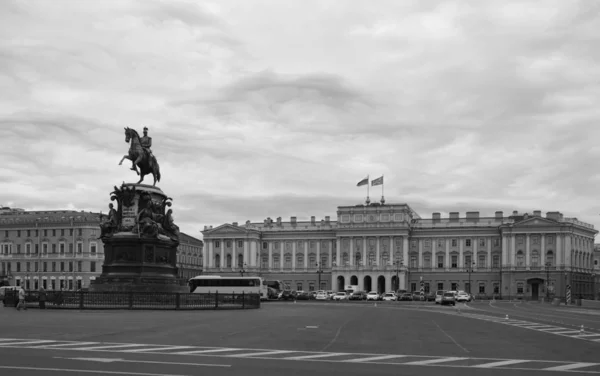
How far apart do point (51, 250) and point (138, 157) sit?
10529 centimetres

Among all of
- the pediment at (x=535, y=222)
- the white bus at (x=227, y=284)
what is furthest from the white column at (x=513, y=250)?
the white bus at (x=227, y=284)

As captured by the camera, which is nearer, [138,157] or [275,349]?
[275,349]

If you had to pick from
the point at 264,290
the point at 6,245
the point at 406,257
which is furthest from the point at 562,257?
the point at 6,245

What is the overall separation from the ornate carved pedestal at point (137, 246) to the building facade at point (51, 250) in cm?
9870

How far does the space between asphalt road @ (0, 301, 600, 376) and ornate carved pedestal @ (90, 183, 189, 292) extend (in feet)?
45.8

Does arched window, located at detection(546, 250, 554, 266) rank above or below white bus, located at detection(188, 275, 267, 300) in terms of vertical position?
above

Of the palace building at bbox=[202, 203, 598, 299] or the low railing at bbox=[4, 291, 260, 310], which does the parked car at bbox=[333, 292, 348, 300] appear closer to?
the palace building at bbox=[202, 203, 598, 299]

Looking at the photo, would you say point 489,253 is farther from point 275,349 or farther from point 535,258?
point 275,349

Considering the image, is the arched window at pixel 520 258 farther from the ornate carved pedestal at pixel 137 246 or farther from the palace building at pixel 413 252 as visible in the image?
the ornate carved pedestal at pixel 137 246

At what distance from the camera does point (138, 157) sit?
51188mm

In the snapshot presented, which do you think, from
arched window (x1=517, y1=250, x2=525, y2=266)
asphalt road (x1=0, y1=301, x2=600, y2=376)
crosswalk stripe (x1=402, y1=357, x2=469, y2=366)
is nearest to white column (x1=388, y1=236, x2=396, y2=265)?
arched window (x1=517, y1=250, x2=525, y2=266)

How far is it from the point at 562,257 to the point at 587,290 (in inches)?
729

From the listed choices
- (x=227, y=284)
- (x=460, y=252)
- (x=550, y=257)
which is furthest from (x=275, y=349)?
(x=460, y=252)

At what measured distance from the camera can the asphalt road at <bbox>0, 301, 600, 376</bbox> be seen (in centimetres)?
1769
